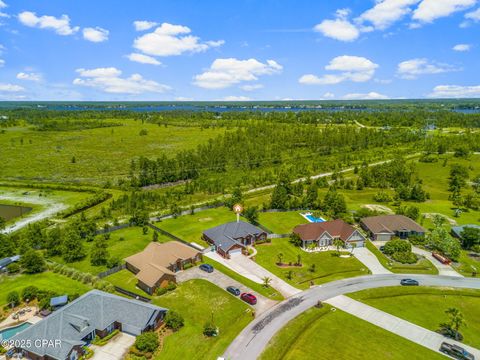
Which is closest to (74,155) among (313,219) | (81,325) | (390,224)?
(313,219)

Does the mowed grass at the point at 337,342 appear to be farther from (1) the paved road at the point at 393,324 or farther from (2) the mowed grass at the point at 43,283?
(2) the mowed grass at the point at 43,283

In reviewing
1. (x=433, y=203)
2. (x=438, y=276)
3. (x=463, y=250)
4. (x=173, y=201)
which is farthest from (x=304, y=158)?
(x=438, y=276)

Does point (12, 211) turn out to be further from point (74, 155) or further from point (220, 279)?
point (74, 155)

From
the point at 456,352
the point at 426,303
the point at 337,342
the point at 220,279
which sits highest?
the point at 456,352

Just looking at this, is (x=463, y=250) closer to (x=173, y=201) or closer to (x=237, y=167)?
(x=173, y=201)

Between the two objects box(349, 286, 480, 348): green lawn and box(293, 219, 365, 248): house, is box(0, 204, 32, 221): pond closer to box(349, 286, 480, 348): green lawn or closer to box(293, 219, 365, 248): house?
box(293, 219, 365, 248): house

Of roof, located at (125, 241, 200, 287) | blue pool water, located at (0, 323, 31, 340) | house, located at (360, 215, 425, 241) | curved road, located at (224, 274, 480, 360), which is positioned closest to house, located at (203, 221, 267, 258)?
roof, located at (125, 241, 200, 287)
